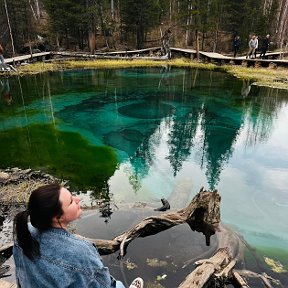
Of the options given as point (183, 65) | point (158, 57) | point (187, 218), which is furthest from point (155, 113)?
point (158, 57)

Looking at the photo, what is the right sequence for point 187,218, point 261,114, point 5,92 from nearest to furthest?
point 187,218, point 261,114, point 5,92

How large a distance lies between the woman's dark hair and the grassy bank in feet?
63.1

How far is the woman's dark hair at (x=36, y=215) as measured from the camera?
1.95 meters

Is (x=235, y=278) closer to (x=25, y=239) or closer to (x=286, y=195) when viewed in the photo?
(x=25, y=239)

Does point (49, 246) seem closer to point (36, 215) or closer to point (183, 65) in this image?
point (36, 215)

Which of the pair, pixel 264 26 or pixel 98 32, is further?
pixel 98 32

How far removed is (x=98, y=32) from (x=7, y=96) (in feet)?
79.0


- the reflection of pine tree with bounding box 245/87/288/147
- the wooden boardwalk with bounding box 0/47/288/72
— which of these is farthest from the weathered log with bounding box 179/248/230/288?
the wooden boardwalk with bounding box 0/47/288/72

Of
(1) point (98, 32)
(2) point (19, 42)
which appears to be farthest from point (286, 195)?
(1) point (98, 32)

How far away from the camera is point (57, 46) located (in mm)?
34406

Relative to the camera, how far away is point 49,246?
6.55ft

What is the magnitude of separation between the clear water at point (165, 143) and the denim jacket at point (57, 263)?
453cm

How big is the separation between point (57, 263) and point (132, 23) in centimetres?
3587

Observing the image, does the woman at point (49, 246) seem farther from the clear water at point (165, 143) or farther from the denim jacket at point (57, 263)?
the clear water at point (165, 143)
